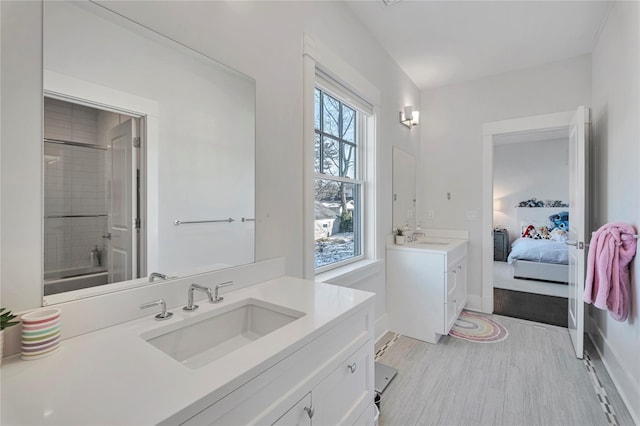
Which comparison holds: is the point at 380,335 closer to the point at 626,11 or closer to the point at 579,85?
the point at 626,11

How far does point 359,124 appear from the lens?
263 cm

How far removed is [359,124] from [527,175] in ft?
18.6

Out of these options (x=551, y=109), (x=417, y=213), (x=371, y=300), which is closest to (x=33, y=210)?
(x=371, y=300)

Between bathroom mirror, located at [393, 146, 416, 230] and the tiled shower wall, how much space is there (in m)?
2.53

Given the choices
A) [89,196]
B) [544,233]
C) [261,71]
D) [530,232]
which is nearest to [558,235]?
[544,233]

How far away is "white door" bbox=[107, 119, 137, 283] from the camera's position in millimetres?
1029

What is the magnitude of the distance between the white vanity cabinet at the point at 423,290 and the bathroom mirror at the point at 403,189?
1.32ft

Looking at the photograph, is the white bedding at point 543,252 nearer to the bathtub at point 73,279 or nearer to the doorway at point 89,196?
the doorway at point 89,196

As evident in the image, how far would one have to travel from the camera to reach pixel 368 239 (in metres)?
2.67

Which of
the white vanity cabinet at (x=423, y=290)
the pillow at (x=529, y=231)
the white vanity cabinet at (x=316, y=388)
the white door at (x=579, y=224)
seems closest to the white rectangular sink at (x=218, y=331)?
the white vanity cabinet at (x=316, y=388)

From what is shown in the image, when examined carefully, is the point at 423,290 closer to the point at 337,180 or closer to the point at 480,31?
the point at 337,180

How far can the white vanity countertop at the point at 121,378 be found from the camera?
0.56 meters

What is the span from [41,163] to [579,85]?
13.7ft

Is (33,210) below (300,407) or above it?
above
